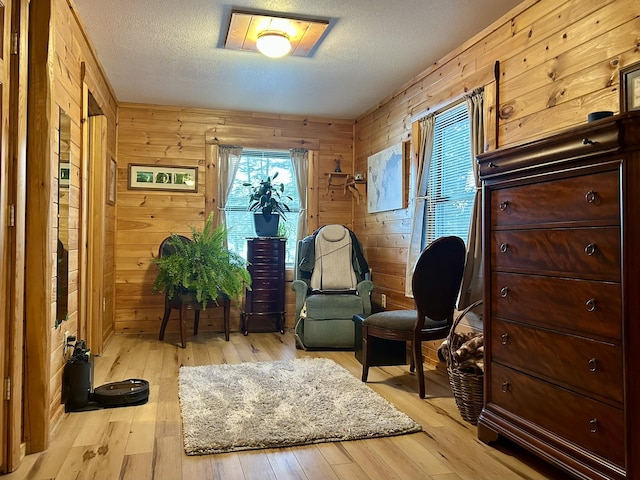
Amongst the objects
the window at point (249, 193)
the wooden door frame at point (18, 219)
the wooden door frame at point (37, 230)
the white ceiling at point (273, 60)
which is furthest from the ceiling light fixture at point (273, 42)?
the window at point (249, 193)

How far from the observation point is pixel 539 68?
277 cm

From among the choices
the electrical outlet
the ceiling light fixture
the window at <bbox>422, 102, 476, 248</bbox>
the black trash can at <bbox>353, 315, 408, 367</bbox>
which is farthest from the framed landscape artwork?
the electrical outlet

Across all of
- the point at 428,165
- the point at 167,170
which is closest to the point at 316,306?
the point at 428,165

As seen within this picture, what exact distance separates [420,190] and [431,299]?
1173mm

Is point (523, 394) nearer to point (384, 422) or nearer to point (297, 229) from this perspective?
point (384, 422)

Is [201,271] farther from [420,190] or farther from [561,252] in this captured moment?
[561,252]

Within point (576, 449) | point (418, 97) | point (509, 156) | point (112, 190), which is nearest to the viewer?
point (576, 449)

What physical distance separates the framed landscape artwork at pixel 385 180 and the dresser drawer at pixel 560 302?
2.31m

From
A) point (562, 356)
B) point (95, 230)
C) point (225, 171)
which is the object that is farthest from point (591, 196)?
point (225, 171)

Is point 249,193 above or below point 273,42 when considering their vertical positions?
below

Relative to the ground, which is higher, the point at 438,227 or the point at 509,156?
the point at 509,156

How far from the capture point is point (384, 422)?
2.57 meters

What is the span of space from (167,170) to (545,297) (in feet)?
13.7

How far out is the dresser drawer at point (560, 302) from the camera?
169cm
